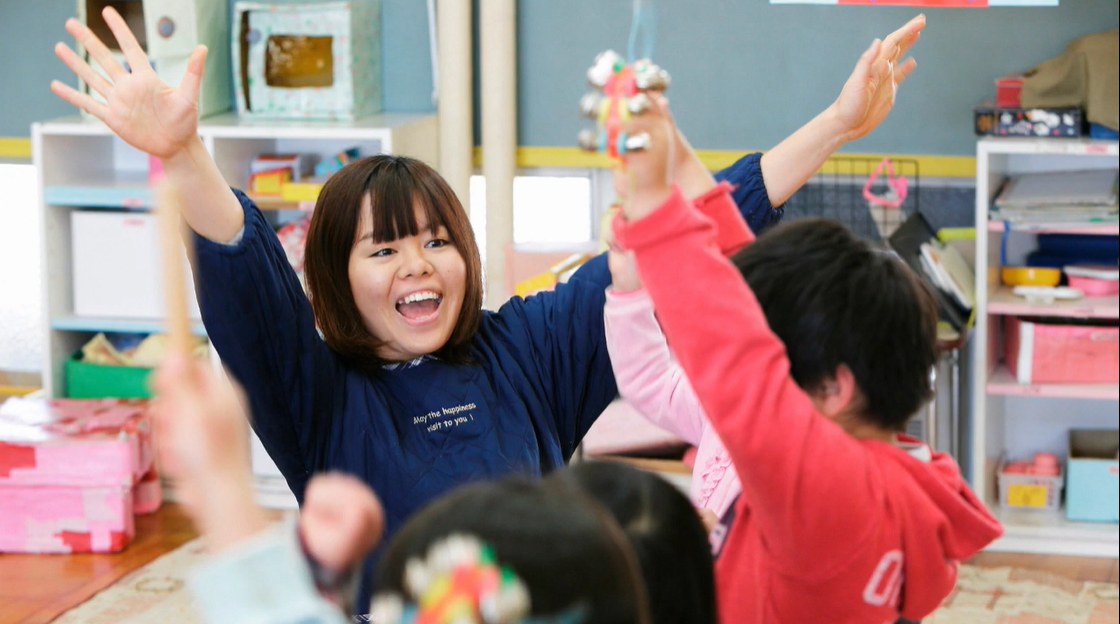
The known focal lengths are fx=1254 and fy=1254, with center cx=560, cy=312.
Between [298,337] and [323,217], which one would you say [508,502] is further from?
[323,217]

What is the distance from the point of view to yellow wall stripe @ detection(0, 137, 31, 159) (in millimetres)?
3779

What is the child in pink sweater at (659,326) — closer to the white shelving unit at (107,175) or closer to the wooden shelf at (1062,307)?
the wooden shelf at (1062,307)

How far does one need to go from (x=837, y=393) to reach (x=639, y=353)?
24 centimetres

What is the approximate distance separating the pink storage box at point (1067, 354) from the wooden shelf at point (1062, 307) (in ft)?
0.14

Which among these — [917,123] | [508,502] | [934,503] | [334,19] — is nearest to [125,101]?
[508,502]

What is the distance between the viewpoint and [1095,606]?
9.30 feet

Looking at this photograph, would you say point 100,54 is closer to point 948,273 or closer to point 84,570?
point 84,570

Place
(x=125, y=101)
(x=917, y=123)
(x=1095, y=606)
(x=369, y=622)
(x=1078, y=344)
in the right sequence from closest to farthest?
(x=125, y=101) → (x=369, y=622) → (x=1095, y=606) → (x=1078, y=344) → (x=917, y=123)

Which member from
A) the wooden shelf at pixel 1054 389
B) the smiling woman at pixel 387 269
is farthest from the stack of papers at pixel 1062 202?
the smiling woman at pixel 387 269

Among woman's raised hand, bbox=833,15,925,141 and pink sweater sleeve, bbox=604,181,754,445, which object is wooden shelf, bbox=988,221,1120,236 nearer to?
woman's raised hand, bbox=833,15,925,141

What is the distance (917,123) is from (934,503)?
2.67m

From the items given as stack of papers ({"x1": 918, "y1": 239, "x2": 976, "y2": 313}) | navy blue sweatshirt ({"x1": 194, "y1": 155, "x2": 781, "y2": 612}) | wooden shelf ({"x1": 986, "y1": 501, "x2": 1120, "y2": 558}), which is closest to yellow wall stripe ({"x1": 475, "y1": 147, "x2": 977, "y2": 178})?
stack of papers ({"x1": 918, "y1": 239, "x2": 976, "y2": 313})

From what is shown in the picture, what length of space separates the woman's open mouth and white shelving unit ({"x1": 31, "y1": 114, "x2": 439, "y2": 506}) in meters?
1.96

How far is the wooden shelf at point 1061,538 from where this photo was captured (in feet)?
10.4
